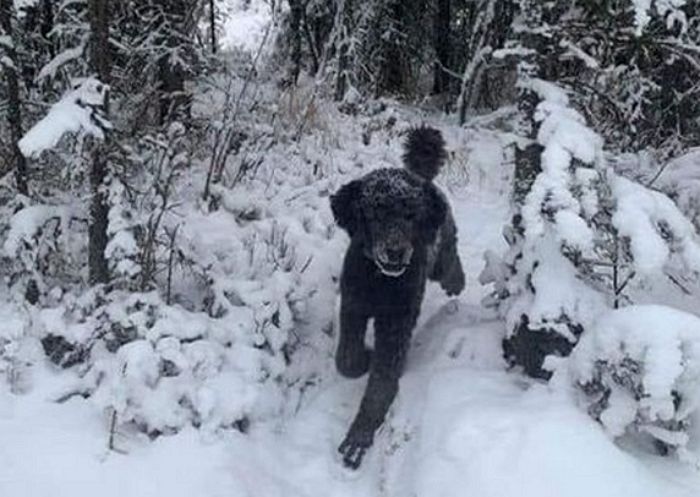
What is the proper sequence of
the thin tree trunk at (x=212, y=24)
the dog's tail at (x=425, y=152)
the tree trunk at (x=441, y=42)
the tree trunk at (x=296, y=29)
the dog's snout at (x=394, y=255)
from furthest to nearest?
the tree trunk at (x=441, y=42) → the tree trunk at (x=296, y=29) → the thin tree trunk at (x=212, y=24) → the dog's tail at (x=425, y=152) → the dog's snout at (x=394, y=255)

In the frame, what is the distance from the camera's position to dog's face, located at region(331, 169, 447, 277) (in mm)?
4410

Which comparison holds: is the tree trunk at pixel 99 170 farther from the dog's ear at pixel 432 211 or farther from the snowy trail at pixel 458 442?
the dog's ear at pixel 432 211

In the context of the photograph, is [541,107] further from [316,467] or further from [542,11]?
[316,467]

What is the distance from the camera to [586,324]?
4082 mm

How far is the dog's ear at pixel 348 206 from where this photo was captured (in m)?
4.75

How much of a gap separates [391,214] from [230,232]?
1.41 metres

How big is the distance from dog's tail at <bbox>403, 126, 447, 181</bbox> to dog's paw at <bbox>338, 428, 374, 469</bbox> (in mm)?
1853

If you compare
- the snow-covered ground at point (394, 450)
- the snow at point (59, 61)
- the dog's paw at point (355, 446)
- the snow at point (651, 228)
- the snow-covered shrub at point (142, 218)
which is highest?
the snow at point (59, 61)

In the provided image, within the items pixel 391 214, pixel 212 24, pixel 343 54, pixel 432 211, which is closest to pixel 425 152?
pixel 432 211

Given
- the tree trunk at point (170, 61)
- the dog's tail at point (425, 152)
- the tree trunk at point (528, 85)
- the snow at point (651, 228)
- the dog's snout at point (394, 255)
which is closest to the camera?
the snow at point (651, 228)

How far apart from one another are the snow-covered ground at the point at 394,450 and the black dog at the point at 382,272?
17 cm

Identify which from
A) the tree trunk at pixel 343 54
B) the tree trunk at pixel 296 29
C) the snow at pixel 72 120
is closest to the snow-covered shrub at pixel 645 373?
the snow at pixel 72 120

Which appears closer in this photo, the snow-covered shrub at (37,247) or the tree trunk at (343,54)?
the snow-covered shrub at (37,247)

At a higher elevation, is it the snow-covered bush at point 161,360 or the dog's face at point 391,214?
the dog's face at point 391,214
